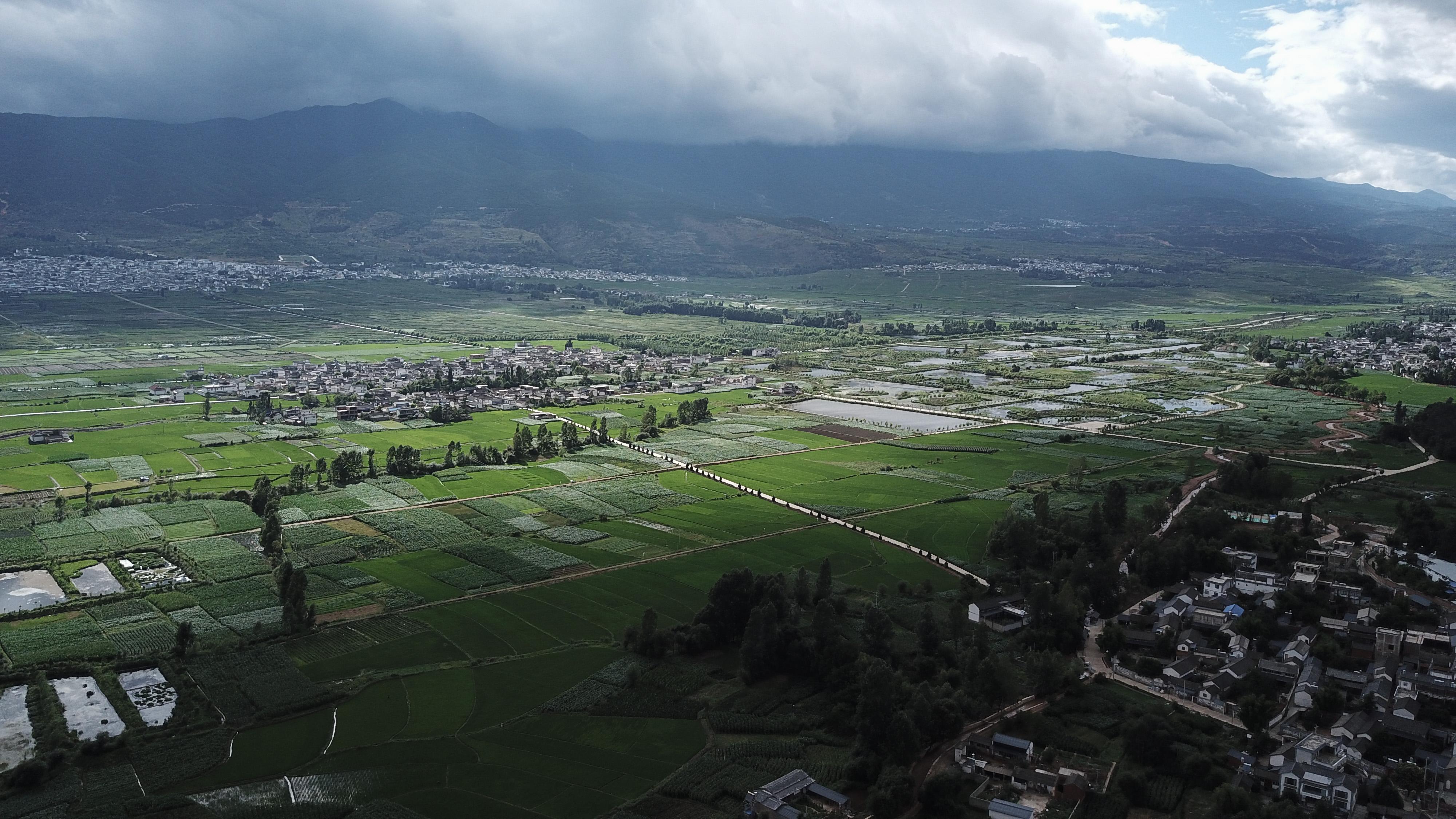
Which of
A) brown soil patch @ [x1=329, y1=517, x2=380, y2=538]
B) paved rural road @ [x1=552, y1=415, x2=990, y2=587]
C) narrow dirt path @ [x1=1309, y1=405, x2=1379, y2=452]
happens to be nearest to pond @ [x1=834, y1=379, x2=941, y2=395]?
narrow dirt path @ [x1=1309, y1=405, x2=1379, y2=452]

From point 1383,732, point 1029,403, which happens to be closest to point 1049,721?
Result: point 1383,732

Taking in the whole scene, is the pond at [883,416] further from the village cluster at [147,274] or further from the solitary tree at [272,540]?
the village cluster at [147,274]

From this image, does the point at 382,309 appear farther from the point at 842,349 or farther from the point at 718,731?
the point at 718,731

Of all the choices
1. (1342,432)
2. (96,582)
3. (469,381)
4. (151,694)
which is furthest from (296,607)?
(1342,432)

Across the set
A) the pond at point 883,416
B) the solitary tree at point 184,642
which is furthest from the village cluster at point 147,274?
the solitary tree at point 184,642

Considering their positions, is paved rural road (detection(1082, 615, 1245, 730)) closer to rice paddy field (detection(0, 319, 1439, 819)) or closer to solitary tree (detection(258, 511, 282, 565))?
rice paddy field (detection(0, 319, 1439, 819))

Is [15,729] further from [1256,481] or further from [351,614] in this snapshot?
[1256,481]

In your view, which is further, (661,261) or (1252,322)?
(661,261)
